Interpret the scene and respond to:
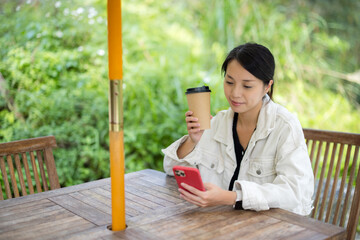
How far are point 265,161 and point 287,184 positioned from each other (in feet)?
0.73

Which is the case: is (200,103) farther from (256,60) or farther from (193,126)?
(256,60)

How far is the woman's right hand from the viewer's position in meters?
1.56

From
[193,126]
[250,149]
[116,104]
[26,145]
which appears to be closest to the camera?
[116,104]

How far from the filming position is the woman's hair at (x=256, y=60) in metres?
1.64

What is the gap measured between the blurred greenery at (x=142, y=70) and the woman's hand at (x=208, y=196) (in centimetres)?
223

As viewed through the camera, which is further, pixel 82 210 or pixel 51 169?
pixel 51 169

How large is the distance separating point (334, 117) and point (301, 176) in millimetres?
3248

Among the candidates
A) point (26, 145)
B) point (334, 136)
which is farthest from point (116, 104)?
point (334, 136)

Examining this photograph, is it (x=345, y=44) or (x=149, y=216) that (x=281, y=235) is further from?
(x=345, y=44)

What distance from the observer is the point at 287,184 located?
1436 millimetres

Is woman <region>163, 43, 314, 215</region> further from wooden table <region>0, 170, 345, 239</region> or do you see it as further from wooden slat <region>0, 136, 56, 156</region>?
wooden slat <region>0, 136, 56, 156</region>

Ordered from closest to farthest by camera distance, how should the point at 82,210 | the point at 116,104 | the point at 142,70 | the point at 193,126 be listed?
the point at 116,104 < the point at 82,210 < the point at 193,126 < the point at 142,70

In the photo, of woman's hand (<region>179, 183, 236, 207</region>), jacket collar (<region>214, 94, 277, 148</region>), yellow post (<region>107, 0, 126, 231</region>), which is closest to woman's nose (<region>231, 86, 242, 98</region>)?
jacket collar (<region>214, 94, 277, 148</region>)

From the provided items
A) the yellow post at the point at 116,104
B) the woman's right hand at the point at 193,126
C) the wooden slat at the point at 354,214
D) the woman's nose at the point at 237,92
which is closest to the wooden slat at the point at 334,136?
the wooden slat at the point at 354,214
